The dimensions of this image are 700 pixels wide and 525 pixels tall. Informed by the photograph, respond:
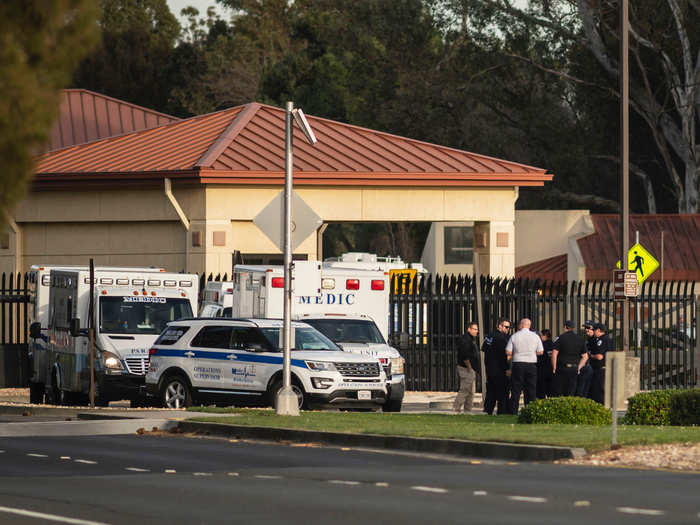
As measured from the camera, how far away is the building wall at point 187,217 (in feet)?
113

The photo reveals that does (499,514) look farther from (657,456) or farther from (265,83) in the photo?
(265,83)

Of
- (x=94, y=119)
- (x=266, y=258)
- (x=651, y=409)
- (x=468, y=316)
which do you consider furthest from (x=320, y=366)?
(x=94, y=119)

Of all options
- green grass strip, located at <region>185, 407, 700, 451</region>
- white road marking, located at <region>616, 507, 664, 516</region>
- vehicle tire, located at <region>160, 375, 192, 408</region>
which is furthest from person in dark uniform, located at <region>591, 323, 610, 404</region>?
white road marking, located at <region>616, 507, 664, 516</region>

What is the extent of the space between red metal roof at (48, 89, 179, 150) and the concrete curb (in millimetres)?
23597

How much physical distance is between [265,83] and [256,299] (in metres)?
44.8

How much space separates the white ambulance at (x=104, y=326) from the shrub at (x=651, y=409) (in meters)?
9.33

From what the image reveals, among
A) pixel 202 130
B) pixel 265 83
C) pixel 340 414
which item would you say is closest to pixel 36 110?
pixel 340 414

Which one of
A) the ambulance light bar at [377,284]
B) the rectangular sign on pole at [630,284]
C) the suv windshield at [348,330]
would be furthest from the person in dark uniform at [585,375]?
the ambulance light bar at [377,284]

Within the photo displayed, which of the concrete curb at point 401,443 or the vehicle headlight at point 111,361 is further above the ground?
the vehicle headlight at point 111,361

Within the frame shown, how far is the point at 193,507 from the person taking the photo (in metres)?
13.1

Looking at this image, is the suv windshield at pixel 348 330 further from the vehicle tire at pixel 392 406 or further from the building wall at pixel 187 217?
the building wall at pixel 187 217

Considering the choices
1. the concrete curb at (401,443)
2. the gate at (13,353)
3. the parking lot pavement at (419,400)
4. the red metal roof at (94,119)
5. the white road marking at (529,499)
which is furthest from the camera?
the red metal roof at (94,119)

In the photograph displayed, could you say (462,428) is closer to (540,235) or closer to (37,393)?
(37,393)

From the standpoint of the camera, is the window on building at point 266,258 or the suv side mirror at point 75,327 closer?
the suv side mirror at point 75,327
